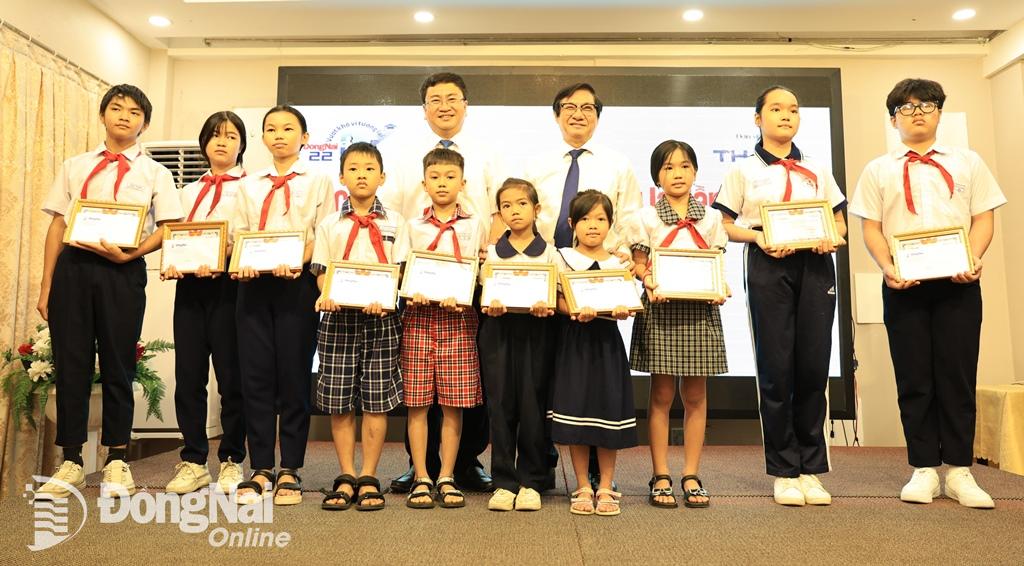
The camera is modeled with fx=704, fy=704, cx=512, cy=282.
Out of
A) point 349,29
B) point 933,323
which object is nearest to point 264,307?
point 933,323

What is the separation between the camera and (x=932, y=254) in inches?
110

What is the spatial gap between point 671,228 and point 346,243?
1.32 meters

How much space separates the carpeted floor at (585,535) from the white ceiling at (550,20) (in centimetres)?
365

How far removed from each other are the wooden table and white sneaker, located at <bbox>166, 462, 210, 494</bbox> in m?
4.67

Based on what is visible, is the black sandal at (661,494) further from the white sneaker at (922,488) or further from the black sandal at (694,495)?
the white sneaker at (922,488)

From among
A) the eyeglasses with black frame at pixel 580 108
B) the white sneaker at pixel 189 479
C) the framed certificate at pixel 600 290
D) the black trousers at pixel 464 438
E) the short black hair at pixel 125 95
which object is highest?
the short black hair at pixel 125 95

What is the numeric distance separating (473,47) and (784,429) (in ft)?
14.0

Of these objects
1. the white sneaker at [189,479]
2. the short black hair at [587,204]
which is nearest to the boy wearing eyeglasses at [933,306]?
the short black hair at [587,204]

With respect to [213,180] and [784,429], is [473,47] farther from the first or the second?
[784,429]

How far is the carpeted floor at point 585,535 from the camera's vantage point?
212 cm

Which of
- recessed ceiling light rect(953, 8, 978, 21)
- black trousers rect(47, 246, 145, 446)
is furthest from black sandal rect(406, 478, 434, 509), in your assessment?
recessed ceiling light rect(953, 8, 978, 21)

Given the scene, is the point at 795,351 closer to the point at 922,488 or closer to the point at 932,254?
the point at 932,254

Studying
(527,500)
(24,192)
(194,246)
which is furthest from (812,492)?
(24,192)

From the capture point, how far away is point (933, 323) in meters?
2.94
